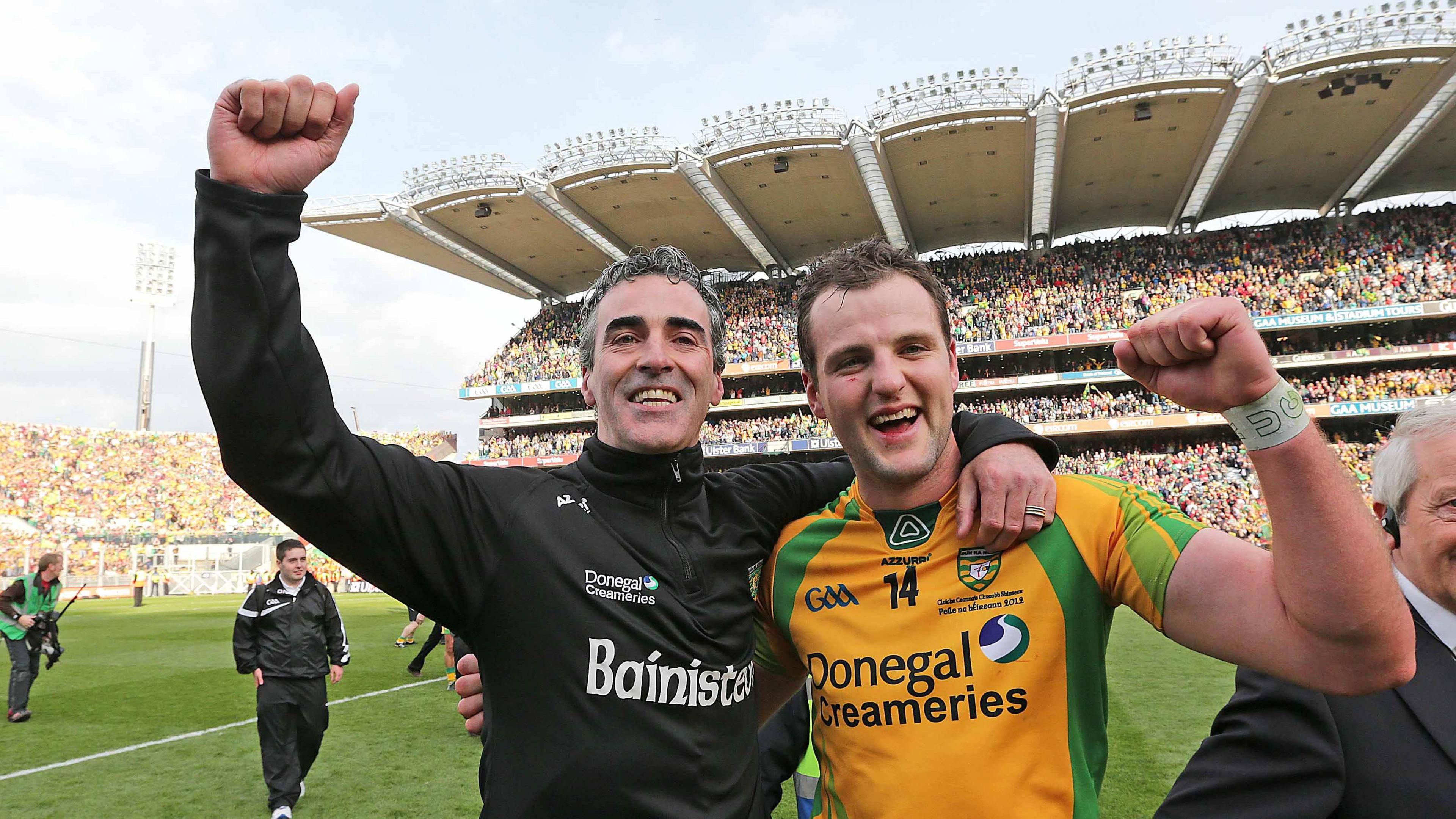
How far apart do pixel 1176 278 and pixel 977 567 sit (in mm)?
37743

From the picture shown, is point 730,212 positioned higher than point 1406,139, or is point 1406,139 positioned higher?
point 1406,139

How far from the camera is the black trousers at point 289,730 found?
664 cm

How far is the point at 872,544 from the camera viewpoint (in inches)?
88.9

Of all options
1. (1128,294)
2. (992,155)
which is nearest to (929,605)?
(992,155)

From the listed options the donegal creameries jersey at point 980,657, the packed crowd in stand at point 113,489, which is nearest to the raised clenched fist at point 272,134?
the donegal creameries jersey at point 980,657

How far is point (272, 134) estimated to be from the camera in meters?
1.50

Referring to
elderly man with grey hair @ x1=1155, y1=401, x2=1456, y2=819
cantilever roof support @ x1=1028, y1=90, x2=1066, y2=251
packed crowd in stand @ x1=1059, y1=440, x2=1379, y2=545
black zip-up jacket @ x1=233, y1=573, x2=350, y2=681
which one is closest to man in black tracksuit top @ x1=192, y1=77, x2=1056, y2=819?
elderly man with grey hair @ x1=1155, y1=401, x2=1456, y2=819

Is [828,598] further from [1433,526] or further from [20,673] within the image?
[20,673]

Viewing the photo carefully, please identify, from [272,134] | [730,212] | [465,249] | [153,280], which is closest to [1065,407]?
[730,212]

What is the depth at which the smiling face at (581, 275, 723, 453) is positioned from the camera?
2.15 meters

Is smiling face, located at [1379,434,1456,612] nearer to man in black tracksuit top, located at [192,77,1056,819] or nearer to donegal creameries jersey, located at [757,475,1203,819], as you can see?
donegal creameries jersey, located at [757,475,1203,819]

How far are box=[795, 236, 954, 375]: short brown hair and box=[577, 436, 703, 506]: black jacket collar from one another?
1.54ft

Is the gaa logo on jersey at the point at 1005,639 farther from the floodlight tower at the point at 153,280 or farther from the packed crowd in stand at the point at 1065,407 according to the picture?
the floodlight tower at the point at 153,280

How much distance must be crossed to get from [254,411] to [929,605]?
1.58m
